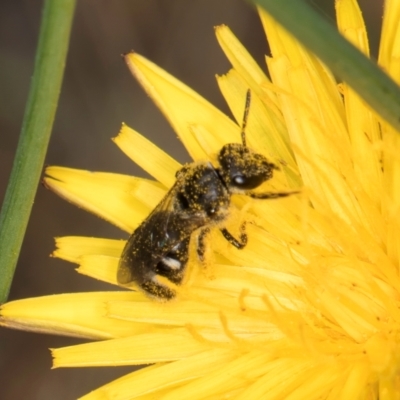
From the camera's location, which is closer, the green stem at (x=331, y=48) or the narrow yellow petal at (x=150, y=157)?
the green stem at (x=331, y=48)

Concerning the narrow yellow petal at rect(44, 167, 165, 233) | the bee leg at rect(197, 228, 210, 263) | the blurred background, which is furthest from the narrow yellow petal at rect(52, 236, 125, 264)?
the blurred background

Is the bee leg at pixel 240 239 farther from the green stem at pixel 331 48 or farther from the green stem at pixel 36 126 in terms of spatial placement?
the green stem at pixel 331 48

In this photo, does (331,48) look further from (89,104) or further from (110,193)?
(89,104)

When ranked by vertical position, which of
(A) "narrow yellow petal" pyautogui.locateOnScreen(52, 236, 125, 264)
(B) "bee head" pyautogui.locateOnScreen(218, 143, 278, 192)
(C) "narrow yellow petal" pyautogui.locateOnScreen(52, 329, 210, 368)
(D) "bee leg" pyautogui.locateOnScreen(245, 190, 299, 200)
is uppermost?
(A) "narrow yellow petal" pyautogui.locateOnScreen(52, 236, 125, 264)

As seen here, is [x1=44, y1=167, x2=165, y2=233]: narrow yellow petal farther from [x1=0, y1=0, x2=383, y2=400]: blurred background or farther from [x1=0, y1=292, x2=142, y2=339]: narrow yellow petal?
[x1=0, y1=0, x2=383, y2=400]: blurred background

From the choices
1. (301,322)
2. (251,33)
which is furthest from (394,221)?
(251,33)

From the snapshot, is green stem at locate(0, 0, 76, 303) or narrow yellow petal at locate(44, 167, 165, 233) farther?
narrow yellow petal at locate(44, 167, 165, 233)

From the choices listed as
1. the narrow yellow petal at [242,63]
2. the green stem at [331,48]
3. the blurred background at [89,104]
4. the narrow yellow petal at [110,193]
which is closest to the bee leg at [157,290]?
the narrow yellow petal at [110,193]
